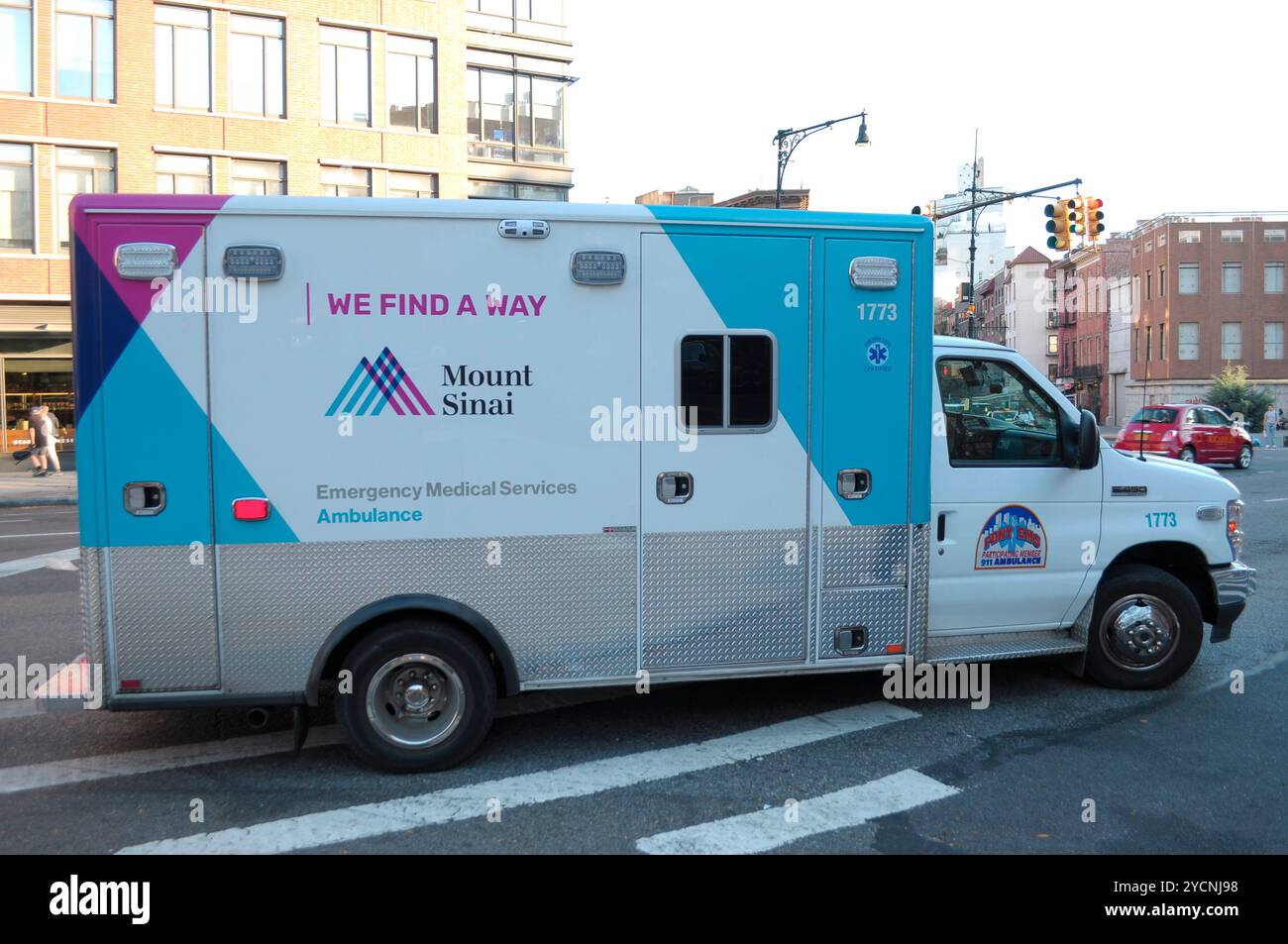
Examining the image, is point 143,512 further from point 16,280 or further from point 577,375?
point 16,280

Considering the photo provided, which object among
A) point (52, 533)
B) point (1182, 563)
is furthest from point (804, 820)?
point (52, 533)

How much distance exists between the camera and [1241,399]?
4766 cm

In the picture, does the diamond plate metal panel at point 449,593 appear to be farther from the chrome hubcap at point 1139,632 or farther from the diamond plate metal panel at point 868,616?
the chrome hubcap at point 1139,632

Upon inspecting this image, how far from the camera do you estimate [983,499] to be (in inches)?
236

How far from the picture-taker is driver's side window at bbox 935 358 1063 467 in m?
5.99

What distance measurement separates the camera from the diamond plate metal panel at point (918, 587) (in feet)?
18.7

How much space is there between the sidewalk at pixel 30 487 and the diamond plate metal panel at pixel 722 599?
18394 mm

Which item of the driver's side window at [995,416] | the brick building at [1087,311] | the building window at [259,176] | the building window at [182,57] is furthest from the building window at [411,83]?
the brick building at [1087,311]

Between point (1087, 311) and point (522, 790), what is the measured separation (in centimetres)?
8122

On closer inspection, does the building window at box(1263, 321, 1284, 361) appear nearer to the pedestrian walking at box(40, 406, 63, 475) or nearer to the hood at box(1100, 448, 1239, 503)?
the pedestrian walking at box(40, 406, 63, 475)

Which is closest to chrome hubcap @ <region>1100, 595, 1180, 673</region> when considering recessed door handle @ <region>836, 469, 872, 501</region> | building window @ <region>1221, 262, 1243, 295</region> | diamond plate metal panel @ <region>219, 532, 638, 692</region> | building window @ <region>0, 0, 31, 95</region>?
recessed door handle @ <region>836, 469, 872, 501</region>
